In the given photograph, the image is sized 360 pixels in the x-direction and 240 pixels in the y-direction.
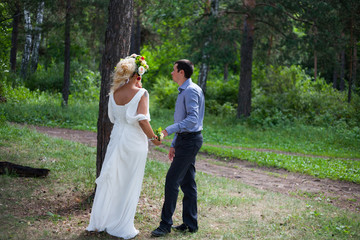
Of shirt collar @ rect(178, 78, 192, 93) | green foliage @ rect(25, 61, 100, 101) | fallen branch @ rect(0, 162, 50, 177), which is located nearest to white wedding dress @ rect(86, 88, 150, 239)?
shirt collar @ rect(178, 78, 192, 93)

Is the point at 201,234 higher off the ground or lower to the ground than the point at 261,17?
lower

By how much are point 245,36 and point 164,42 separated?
1871 centimetres

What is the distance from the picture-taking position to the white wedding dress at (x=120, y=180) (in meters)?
5.37

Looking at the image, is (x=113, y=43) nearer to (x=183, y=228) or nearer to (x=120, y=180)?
(x=120, y=180)

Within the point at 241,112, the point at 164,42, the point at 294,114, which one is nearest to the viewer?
the point at 241,112

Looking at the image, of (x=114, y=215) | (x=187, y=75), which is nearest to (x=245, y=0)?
(x=187, y=75)

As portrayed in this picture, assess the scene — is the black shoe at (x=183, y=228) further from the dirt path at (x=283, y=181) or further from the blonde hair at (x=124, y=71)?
the dirt path at (x=283, y=181)

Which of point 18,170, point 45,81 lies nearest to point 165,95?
point 45,81

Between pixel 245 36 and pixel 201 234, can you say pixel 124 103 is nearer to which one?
pixel 201 234

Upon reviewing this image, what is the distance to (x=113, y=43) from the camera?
21.4 ft

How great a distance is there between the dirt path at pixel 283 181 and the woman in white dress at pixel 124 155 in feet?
16.3

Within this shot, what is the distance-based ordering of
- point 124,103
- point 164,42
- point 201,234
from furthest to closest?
1. point 164,42
2. point 201,234
3. point 124,103

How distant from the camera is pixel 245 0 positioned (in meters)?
19.1

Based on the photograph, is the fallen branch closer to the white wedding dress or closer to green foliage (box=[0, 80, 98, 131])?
the white wedding dress
